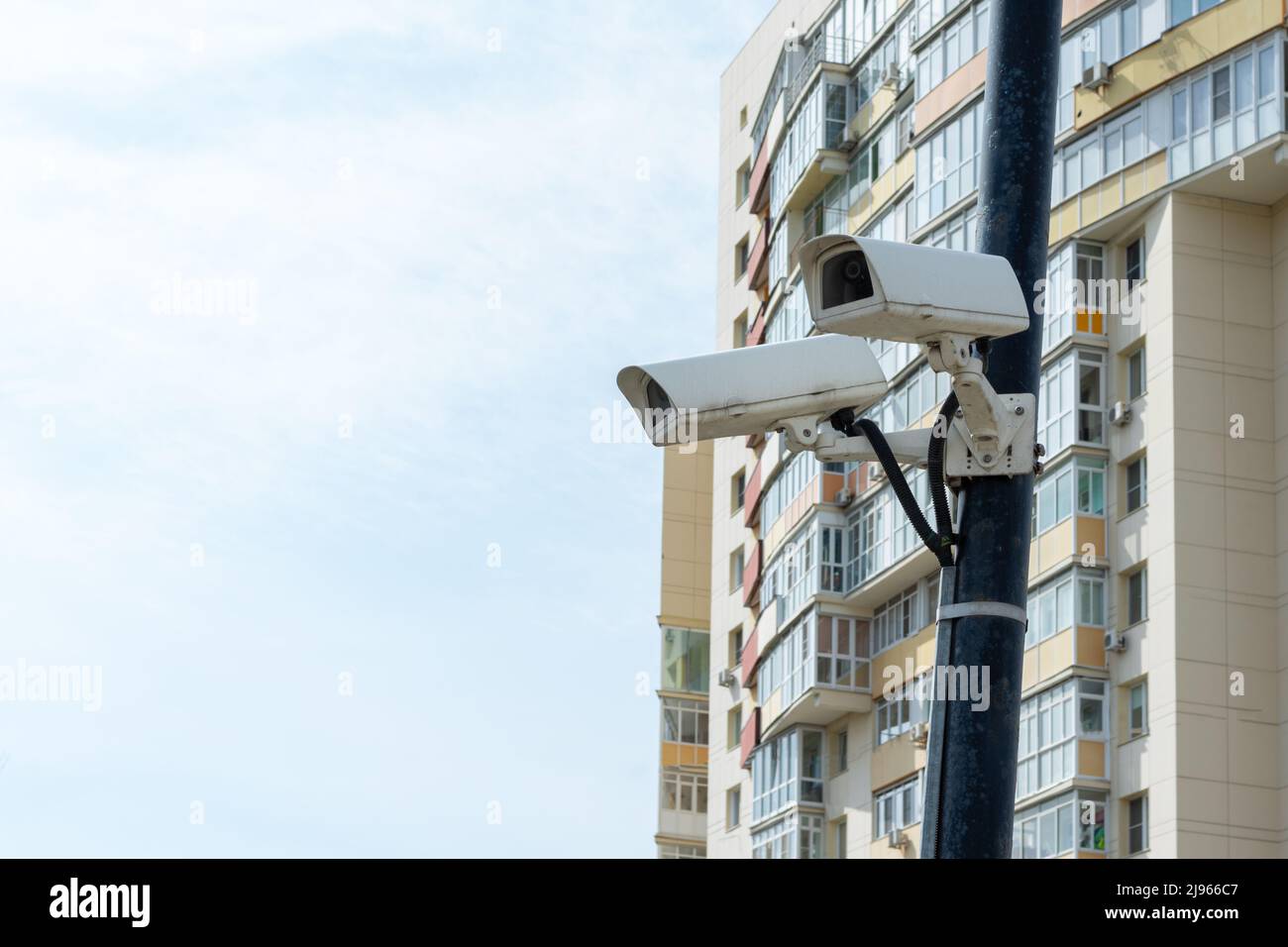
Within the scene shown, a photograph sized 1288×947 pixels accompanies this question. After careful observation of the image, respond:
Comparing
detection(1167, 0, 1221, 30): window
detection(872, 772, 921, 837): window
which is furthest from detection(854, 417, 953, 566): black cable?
detection(872, 772, 921, 837): window

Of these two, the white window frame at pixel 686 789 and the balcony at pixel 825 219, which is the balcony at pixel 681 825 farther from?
the balcony at pixel 825 219

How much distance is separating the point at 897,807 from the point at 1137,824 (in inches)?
333

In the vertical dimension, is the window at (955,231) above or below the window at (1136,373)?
above

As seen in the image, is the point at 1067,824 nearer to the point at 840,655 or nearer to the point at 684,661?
the point at 840,655

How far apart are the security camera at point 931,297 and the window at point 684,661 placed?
58.1 metres

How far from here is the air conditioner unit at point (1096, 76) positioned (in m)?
34.8

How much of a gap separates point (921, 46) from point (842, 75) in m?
5.09

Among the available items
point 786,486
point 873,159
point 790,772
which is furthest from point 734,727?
point 873,159

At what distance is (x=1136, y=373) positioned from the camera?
35469 millimetres

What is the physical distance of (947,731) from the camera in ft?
17.4

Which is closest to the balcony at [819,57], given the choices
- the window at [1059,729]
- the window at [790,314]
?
the window at [790,314]

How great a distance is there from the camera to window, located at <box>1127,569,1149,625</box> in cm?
3388

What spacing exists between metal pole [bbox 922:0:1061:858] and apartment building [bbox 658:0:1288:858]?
86.8 ft
